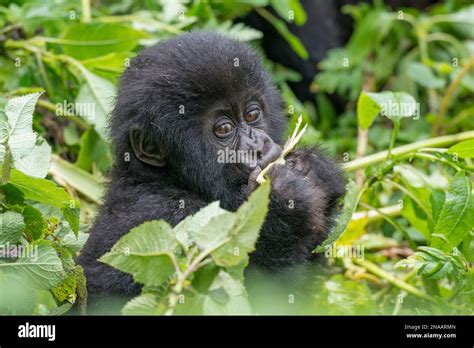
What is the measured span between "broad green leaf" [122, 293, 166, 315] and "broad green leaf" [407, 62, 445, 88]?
2.87 metres

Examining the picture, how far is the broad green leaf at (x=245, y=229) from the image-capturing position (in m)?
1.58

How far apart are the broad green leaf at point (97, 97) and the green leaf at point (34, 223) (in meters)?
0.83

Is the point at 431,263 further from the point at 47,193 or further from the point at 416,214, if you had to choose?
the point at 47,193

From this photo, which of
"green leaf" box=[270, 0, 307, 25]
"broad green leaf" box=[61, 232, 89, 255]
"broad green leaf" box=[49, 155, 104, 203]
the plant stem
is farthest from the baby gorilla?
"green leaf" box=[270, 0, 307, 25]

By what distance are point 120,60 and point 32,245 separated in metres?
1.32

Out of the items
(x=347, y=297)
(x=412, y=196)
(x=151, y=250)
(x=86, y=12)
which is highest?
(x=86, y=12)

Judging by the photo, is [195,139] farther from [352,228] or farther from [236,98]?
[352,228]

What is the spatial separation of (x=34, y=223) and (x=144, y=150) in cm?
47

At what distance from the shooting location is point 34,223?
83.0 inches

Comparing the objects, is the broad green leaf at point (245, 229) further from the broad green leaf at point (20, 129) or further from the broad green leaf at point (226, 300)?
the broad green leaf at point (20, 129)

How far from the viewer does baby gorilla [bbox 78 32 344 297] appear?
7.54 feet

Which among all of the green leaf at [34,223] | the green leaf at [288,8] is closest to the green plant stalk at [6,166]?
the green leaf at [34,223]

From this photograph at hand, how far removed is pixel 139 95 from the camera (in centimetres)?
241

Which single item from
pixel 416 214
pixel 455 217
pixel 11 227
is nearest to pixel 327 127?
pixel 416 214
